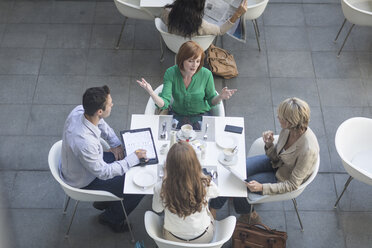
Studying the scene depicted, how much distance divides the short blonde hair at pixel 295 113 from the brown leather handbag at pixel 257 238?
0.88 m

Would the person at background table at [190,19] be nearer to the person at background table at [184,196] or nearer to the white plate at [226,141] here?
the white plate at [226,141]

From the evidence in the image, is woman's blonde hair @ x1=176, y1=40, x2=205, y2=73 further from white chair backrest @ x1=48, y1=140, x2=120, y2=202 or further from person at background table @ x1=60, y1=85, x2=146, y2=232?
white chair backrest @ x1=48, y1=140, x2=120, y2=202

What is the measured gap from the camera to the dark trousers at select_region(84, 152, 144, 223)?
3.68 metres

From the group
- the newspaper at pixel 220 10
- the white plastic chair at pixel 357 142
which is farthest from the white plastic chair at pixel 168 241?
the newspaper at pixel 220 10

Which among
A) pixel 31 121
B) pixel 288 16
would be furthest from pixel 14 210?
pixel 288 16

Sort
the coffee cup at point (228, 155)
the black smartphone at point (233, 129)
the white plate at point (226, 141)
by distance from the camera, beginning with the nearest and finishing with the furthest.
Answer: the coffee cup at point (228, 155), the white plate at point (226, 141), the black smartphone at point (233, 129)

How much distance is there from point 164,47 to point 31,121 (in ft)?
5.72

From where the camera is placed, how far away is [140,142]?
368 cm

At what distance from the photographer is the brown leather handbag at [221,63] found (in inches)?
204

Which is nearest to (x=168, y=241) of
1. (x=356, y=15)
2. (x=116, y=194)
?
(x=116, y=194)

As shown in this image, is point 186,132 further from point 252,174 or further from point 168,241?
point 168,241

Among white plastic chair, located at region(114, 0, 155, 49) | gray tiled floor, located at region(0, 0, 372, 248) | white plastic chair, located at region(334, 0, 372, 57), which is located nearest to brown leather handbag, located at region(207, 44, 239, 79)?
gray tiled floor, located at region(0, 0, 372, 248)

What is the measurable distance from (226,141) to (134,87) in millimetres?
1780

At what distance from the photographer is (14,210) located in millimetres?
4148
